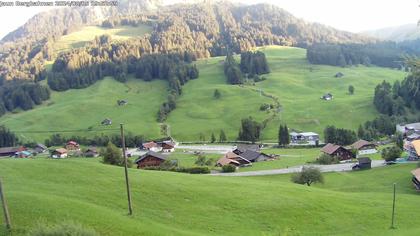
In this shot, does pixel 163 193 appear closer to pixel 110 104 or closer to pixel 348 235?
pixel 348 235

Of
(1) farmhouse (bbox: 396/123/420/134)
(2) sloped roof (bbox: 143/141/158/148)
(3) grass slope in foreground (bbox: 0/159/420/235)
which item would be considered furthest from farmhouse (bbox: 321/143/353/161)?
(2) sloped roof (bbox: 143/141/158/148)

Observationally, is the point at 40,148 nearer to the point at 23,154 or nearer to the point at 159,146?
the point at 23,154

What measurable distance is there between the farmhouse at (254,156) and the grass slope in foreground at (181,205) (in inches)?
1916

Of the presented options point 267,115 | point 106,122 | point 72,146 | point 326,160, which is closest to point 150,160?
point 326,160

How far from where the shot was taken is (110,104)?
646 ft

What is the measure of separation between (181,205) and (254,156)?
64.9 metres

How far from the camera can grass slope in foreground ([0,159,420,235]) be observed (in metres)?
37.8

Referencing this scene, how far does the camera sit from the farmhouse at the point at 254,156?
355 ft

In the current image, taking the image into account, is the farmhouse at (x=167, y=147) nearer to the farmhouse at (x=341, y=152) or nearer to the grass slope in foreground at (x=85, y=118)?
the grass slope in foreground at (x=85, y=118)

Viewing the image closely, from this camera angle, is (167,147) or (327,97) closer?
(167,147)

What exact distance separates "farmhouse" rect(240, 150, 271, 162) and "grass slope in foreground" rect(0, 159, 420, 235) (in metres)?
48.7

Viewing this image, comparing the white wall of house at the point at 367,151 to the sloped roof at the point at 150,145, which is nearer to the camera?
the white wall of house at the point at 367,151

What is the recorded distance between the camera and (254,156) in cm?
10894

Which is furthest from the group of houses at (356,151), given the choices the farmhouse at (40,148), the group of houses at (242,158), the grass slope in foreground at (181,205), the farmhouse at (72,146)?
the farmhouse at (40,148)
